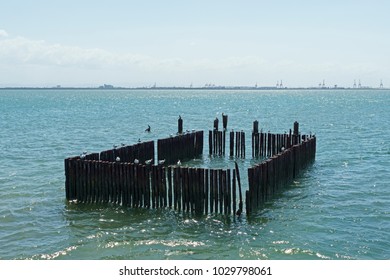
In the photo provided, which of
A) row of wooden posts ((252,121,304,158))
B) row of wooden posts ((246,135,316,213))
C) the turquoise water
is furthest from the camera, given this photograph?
row of wooden posts ((252,121,304,158))

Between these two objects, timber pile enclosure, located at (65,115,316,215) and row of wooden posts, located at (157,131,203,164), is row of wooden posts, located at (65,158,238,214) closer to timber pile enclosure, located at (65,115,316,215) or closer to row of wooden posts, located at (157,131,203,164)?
timber pile enclosure, located at (65,115,316,215)

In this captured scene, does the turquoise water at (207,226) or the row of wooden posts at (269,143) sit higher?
the row of wooden posts at (269,143)

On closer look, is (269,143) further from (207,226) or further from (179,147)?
(207,226)

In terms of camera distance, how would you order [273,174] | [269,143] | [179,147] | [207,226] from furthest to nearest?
[269,143], [179,147], [273,174], [207,226]

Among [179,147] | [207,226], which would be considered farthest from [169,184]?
[179,147]

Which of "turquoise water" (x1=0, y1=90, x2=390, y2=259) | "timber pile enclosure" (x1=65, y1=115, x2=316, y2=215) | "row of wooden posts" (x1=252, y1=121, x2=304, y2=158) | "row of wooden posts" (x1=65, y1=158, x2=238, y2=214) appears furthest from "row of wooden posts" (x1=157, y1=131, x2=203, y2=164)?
"row of wooden posts" (x1=65, y1=158, x2=238, y2=214)

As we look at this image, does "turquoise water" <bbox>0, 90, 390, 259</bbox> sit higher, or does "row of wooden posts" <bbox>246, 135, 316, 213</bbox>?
"row of wooden posts" <bbox>246, 135, 316, 213</bbox>

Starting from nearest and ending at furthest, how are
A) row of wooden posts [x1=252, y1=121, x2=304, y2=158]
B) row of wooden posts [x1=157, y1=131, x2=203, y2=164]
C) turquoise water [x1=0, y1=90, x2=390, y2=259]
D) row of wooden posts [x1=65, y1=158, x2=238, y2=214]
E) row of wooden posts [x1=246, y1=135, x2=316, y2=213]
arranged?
turquoise water [x1=0, y1=90, x2=390, y2=259] < row of wooden posts [x1=65, y1=158, x2=238, y2=214] < row of wooden posts [x1=246, y1=135, x2=316, y2=213] < row of wooden posts [x1=157, y1=131, x2=203, y2=164] < row of wooden posts [x1=252, y1=121, x2=304, y2=158]

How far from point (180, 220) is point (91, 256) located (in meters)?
4.30

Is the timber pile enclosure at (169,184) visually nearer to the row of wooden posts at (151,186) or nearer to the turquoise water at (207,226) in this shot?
the row of wooden posts at (151,186)

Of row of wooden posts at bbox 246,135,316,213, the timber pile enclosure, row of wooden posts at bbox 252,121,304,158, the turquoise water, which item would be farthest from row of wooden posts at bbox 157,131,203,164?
row of wooden posts at bbox 246,135,316,213

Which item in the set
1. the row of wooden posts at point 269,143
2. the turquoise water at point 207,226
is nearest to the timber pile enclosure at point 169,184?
the turquoise water at point 207,226

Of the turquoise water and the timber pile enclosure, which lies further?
the timber pile enclosure

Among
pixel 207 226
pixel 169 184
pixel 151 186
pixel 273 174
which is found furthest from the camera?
pixel 273 174
